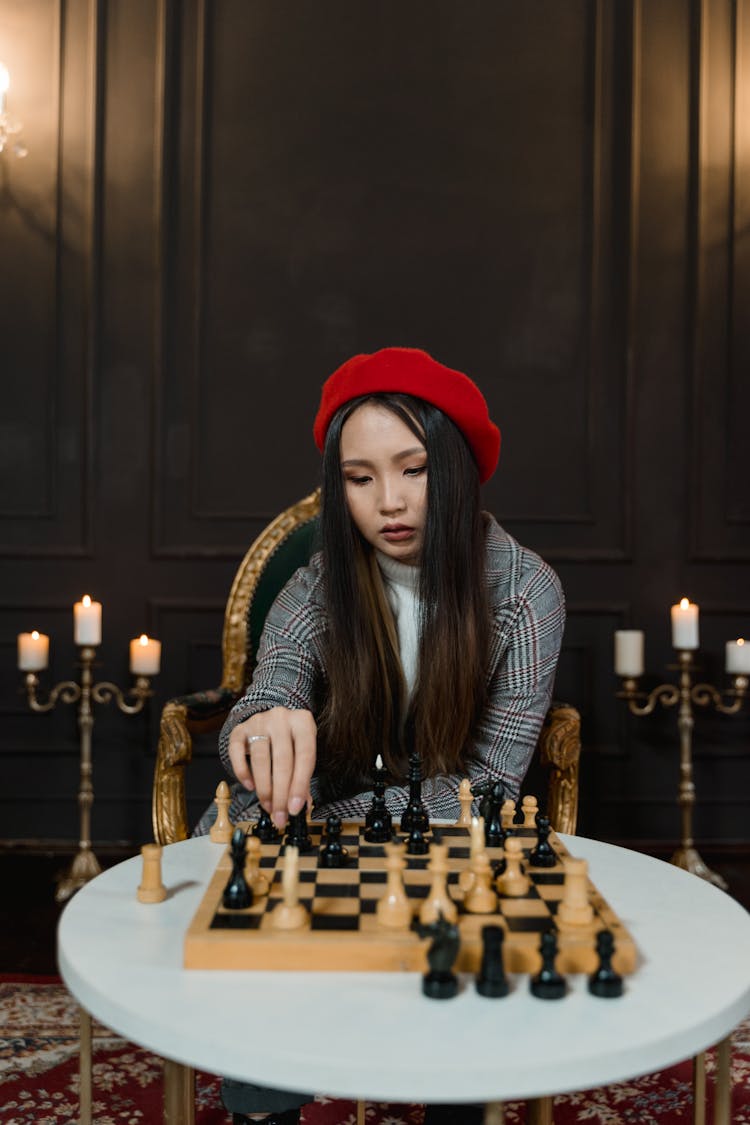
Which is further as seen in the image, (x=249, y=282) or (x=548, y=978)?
(x=249, y=282)

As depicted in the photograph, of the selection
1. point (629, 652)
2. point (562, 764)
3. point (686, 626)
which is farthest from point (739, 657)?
point (562, 764)

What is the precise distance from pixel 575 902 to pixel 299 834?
1.23 ft

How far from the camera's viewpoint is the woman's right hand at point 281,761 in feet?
3.90

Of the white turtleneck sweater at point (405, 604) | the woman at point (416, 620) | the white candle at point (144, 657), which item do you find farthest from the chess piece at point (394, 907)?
the white candle at point (144, 657)

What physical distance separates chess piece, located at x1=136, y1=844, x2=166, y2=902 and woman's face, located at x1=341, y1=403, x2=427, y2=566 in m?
0.70

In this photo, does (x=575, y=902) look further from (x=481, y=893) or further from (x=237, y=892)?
(x=237, y=892)

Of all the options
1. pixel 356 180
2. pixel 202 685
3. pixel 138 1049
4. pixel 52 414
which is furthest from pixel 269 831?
pixel 356 180

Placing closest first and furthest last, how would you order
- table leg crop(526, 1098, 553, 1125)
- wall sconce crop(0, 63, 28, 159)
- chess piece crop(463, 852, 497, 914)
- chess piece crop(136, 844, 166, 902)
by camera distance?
chess piece crop(463, 852, 497, 914) → chess piece crop(136, 844, 166, 902) → table leg crop(526, 1098, 553, 1125) → wall sconce crop(0, 63, 28, 159)

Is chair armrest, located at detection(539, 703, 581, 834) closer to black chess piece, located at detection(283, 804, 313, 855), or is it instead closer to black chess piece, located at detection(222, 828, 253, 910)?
black chess piece, located at detection(283, 804, 313, 855)

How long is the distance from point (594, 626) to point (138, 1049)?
2021 millimetres

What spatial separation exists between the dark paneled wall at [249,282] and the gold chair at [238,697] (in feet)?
3.22

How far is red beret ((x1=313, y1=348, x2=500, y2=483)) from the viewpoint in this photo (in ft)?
5.24

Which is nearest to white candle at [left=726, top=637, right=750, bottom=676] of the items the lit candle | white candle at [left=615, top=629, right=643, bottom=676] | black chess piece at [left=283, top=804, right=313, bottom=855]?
white candle at [left=615, top=629, right=643, bottom=676]

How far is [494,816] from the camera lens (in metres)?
1.19
